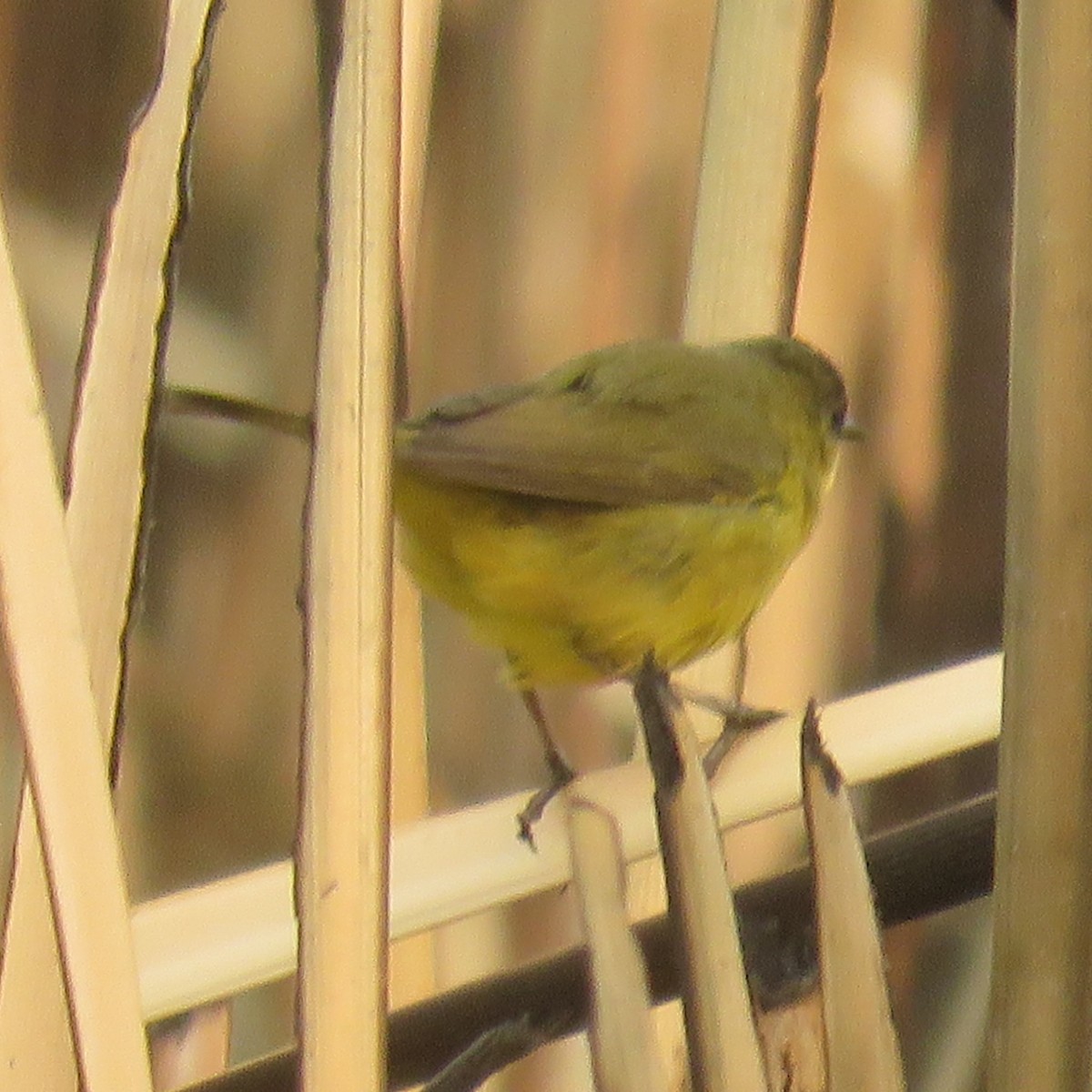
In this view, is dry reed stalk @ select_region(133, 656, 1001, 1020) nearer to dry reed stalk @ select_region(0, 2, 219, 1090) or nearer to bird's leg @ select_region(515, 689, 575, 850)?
bird's leg @ select_region(515, 689, 575, 850)

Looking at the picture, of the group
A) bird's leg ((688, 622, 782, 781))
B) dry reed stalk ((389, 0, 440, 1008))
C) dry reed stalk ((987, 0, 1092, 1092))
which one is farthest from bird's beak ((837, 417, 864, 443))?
dry reed stalk ((987, 0, 1092, 1092))

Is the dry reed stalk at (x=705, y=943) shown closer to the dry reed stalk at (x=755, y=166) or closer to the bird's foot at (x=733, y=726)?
the bird's foot at (x=733, y=726)

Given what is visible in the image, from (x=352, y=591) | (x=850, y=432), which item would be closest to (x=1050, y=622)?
(x=352, y=591)

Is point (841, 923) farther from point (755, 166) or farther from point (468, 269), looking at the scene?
point (468, 269)

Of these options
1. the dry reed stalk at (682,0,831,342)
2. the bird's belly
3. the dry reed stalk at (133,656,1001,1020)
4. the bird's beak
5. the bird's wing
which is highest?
the dry reed stalk at (682,0,831,342)

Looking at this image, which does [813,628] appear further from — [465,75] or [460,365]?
[465,75]

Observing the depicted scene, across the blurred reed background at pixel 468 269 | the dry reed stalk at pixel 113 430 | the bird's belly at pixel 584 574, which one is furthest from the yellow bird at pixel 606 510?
the dry reed stalk at pixel 113 430

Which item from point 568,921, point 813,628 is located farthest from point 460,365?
point 568,921
